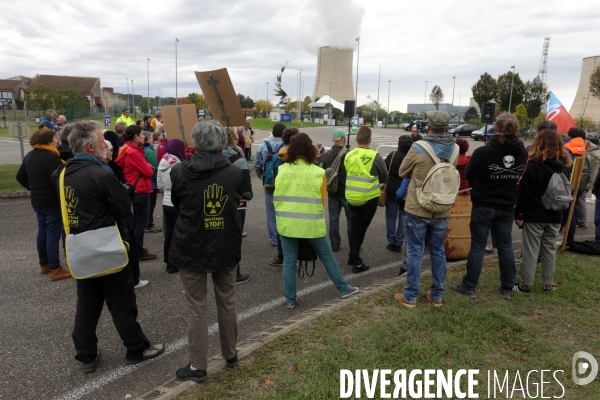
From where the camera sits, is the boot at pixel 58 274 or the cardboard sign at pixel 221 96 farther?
the cardboard sign at pixel 221 96

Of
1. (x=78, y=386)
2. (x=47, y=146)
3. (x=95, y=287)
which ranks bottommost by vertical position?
(x=78, y=386)

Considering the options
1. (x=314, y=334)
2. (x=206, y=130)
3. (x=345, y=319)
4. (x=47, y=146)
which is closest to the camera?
(x=206, y=130)

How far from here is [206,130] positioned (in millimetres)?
3139

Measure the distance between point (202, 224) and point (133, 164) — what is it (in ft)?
9.82

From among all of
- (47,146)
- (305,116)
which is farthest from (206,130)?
(305,116)

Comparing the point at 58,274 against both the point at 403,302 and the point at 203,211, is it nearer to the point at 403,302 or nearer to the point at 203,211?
the point at 203,211

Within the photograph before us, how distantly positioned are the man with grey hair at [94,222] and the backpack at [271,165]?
106 inches

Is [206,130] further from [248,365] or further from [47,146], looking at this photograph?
[47,146]

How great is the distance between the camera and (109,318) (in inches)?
168

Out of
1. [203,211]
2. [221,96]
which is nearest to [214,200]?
[203,211]

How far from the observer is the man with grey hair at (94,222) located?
3205 mm

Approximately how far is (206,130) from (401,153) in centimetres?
365

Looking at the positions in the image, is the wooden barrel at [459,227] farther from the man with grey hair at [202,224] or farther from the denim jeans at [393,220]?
the man with grey hair at [202,224]

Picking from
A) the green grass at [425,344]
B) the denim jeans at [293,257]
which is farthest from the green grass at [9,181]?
the green grass at [425,344]
